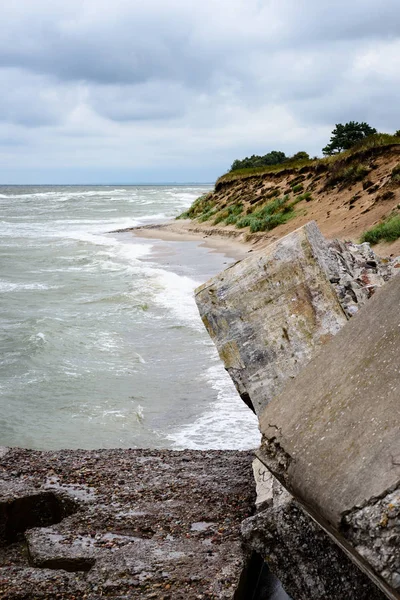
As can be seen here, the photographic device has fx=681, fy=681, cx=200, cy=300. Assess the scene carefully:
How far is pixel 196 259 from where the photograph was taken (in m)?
25.6

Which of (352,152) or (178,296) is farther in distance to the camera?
(352,152)

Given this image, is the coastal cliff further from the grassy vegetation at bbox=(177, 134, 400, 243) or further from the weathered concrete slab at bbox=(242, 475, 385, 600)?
the weathered concrete slab at bbox=(242, 475, 385, 600)

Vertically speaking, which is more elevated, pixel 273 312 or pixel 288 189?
pixel 288 189

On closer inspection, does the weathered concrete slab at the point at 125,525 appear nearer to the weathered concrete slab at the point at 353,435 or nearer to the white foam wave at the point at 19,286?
the weathered concrete slab at the point at 353,435

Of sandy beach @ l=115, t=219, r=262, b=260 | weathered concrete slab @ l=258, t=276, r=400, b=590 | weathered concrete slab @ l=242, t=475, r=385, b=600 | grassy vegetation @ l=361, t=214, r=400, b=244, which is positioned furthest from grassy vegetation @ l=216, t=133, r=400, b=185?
weathered concrete slab @ l=242, t=475, r=385, b=600

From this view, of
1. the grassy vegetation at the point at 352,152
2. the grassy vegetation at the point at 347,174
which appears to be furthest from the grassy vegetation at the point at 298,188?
the grassy vegetation at the point at 347,174

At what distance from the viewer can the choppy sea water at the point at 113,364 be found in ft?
28.6

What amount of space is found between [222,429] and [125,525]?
11.2 ft

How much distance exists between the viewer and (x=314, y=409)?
12.1ft

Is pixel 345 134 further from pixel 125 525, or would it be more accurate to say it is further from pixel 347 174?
pixel 125 525

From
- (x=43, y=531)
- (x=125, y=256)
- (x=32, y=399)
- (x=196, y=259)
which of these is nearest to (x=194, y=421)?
(x=32, y=399)

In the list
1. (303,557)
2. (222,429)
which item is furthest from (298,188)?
(303,557)

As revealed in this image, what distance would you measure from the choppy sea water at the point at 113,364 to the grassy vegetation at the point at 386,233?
4.94m

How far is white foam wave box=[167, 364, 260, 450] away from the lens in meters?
8.03
